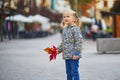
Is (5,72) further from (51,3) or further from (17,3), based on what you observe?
(51,3)

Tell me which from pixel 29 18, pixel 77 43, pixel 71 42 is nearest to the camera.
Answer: pixel 77 43

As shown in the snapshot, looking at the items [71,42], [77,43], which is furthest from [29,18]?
[77,43]

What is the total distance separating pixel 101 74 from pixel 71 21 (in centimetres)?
391

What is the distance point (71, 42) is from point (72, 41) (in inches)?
1.2

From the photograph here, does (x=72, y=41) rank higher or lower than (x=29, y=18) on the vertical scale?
higher

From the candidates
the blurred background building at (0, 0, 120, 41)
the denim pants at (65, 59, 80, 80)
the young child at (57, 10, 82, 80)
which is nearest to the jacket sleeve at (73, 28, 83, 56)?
the young child at (57, 10, 82, 80)

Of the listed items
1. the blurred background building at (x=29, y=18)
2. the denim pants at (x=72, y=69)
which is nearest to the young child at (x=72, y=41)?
the denim pants at (x=72, y=69)

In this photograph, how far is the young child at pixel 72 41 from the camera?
8.52m

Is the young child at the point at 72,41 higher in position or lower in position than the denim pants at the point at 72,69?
higher

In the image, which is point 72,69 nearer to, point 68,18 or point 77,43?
point 77,43

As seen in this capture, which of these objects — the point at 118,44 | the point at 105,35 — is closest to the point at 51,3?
the point at 105,35

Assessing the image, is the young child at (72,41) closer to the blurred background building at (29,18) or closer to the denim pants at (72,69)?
the denim pants at (72,69)

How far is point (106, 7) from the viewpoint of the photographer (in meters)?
85.1

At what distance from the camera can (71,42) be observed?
8.60 metres
